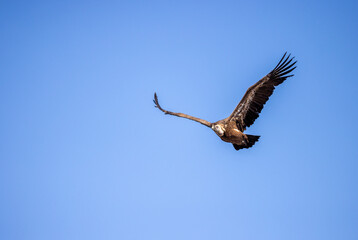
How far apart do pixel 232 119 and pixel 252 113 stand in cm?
68

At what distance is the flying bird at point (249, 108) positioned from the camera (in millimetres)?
9918

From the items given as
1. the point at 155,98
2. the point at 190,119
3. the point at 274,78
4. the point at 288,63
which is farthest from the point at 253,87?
the point at 155,98

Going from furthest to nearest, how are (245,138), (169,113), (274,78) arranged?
(169,113) < (274,78) < (245,138)

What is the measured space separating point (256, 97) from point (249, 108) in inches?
16.5

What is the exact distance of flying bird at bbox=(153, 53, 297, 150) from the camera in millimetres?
9918

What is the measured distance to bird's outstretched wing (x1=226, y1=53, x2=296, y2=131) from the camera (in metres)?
10.1

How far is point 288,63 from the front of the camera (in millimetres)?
10195

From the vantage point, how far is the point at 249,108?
10305 millimetres

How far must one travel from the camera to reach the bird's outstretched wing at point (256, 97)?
10.1 m

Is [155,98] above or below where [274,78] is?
above

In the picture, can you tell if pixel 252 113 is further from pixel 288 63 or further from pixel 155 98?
pixel 155 98

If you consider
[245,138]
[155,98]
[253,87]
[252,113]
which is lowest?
[245,138]

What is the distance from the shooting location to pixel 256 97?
10.2m

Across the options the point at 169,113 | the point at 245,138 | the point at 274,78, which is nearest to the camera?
the point at 245,138
